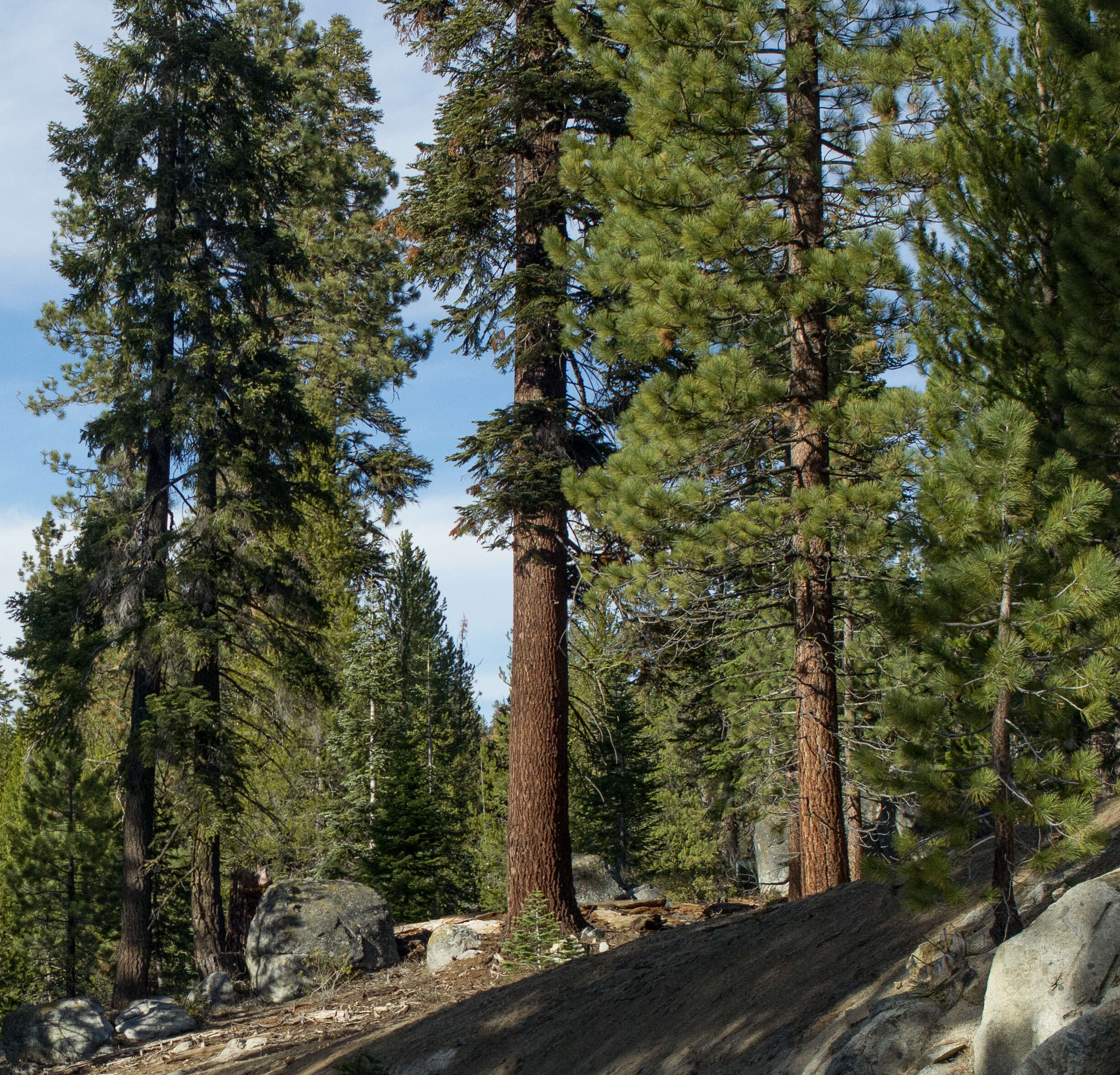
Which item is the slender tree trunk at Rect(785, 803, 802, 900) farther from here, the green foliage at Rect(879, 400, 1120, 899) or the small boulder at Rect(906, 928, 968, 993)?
the green foliage at Rect(879, 400, 1120, 899)

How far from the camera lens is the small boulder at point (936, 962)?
4.62m

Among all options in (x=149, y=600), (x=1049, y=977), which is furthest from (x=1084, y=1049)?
(x=149, y=600)

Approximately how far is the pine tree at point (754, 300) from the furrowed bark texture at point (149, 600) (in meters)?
7.19

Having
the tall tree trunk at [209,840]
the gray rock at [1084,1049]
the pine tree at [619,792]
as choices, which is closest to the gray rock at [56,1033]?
the tall tree trunk at [209,840]

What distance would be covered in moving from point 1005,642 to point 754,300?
14.6ft

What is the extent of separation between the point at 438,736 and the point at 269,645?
18473 mm

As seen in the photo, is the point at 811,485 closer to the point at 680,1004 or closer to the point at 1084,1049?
the point at 680,1004

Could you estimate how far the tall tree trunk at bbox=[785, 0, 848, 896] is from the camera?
8297 millimetres

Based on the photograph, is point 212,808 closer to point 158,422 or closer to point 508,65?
point 158,422

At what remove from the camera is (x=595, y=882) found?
15664 millimetres

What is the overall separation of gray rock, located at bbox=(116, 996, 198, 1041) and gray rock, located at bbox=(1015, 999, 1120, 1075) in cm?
988

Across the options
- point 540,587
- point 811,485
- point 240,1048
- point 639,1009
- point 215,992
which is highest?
point 811,485

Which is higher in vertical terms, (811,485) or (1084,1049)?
(811,485)

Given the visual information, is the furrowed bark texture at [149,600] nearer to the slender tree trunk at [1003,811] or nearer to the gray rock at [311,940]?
the gray rock at [311,940]
